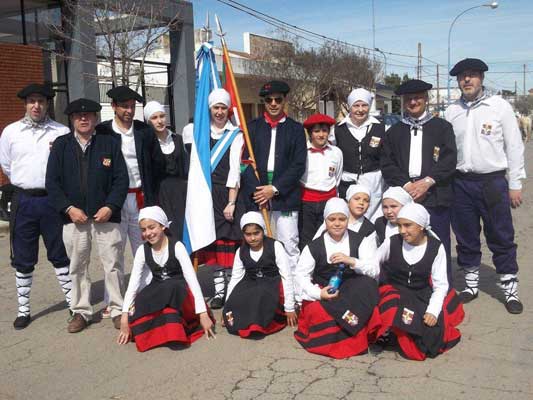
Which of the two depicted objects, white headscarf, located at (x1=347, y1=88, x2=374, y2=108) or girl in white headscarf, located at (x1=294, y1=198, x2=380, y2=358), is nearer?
girl in white headscarf, located at (x1=294, y1=198, x2=380, y2=358)

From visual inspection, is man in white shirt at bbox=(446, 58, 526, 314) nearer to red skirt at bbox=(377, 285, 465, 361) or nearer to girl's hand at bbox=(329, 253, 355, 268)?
red skirt at bbox=(377, 285, 465, 361)

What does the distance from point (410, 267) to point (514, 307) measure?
1356mm

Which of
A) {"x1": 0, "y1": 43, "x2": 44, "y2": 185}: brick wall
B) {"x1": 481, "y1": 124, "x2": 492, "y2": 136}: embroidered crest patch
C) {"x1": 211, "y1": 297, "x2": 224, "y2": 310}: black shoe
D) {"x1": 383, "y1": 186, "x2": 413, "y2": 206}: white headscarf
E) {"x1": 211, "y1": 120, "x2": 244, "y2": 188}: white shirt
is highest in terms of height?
{"x1": 0, "y1": 43, "x2": 44, "y2": 185}: brick wall

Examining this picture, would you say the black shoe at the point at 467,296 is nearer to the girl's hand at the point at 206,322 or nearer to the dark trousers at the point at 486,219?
the dark trousers at the point at 486,219

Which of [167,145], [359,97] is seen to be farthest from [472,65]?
[167,145]

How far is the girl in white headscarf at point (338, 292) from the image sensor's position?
4.32 metres

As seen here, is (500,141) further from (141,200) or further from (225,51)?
(141,200)

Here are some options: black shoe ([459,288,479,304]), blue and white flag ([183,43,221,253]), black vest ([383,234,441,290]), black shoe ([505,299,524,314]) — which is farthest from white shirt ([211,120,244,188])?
black shoe ([505,299,524,314])

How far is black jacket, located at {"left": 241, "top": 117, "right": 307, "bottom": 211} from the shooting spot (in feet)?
17.2

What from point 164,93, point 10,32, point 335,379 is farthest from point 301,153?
point 164,93

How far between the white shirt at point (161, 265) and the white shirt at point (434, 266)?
1517mm

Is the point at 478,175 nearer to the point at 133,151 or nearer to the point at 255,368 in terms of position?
the point at 255,368

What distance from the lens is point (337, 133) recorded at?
5.60 m

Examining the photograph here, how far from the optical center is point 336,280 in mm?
4477
